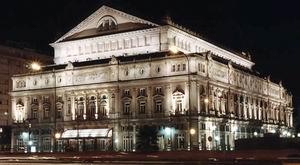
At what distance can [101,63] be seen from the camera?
11644cm

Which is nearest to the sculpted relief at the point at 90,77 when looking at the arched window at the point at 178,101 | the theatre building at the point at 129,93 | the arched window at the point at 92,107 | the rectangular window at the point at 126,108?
the theatre building at the point at 129,93

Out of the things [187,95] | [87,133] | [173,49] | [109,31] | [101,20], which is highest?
[101,20]

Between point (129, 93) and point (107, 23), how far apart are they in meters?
21.7

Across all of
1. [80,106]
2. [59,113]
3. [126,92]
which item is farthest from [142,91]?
[59,113]

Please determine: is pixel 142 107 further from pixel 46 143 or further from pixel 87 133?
pixel 46 143

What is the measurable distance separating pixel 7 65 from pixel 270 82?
70716 mm

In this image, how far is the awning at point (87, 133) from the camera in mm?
110688

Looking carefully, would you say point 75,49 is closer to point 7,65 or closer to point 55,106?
point 55,106

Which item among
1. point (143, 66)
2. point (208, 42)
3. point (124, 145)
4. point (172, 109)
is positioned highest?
point (208, 42)

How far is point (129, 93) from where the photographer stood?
111250 millimetres

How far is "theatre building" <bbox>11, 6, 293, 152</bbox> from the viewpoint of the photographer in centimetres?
10488

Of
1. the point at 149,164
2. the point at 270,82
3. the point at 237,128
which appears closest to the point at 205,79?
the point at 237,128

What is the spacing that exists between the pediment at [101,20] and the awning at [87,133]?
2469 cm

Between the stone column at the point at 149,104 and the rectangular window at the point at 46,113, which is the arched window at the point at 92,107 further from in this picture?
the stone column at the point at 149,104
